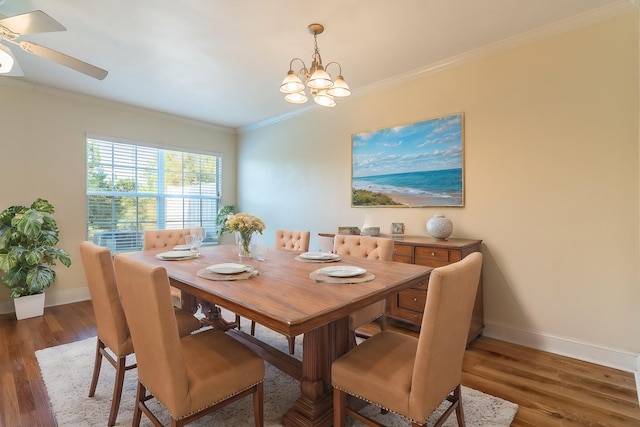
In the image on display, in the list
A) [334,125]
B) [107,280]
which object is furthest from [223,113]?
[107,280]

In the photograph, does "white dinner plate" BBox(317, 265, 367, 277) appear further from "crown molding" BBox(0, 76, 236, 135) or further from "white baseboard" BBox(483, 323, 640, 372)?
"crown molding" BBox(0, 76, 236, 135)

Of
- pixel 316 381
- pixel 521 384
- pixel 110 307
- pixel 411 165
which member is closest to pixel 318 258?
pixel 316 381

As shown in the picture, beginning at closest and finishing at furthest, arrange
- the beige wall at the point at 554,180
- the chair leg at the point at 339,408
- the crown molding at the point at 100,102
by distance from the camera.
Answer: the chair leg at the point at 339,408 < the beige wall at the point at 554,180 < the crown molding at the point at 100,102

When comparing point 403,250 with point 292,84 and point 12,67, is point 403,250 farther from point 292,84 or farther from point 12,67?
point 12,67

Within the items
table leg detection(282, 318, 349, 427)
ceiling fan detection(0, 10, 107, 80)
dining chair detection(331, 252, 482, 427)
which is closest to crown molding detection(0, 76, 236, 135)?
ceiling fan detection(0, 10, 107, 80)

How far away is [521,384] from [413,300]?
1025 millimetres

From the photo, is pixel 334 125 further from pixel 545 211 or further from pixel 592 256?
pixel 592 256

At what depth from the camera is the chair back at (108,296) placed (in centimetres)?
169

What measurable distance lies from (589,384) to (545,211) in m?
1.29

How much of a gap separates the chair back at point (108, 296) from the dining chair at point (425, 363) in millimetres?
1195

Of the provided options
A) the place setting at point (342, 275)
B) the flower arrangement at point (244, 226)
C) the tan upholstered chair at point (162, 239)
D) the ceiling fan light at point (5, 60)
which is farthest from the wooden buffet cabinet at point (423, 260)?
the ceiling fan light at point (5, 60)

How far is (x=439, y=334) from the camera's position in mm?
1239

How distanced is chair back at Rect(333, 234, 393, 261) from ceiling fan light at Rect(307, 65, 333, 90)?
1196 mm

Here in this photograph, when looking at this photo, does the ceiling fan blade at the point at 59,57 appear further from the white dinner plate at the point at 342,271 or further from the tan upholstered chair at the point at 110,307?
the white dinner plate at the point at 342,271
